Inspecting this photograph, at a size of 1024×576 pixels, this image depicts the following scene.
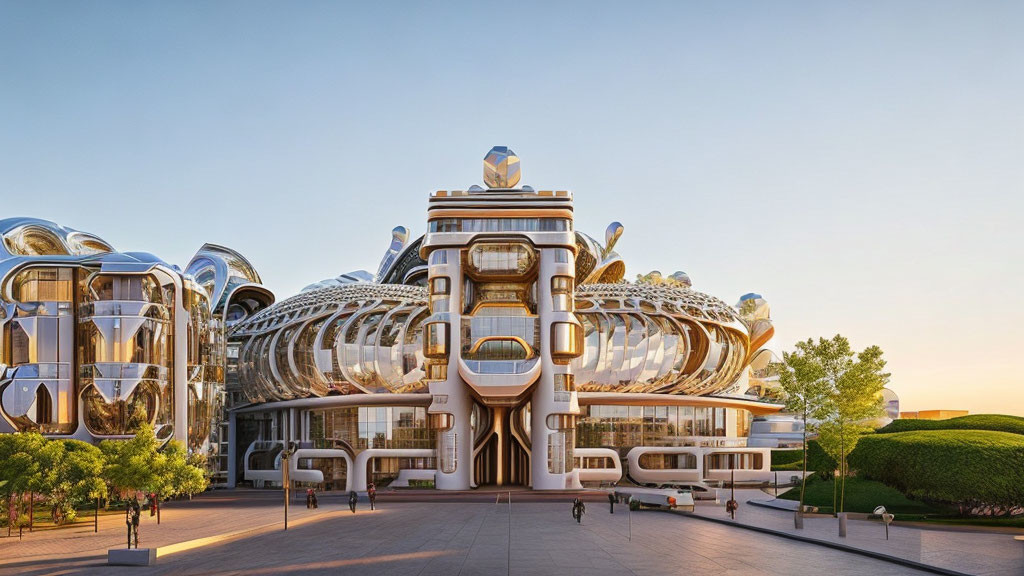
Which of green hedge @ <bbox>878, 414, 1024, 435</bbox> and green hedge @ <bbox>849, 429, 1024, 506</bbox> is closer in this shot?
green hedge @ <bbox>849, 429, 1024, 506</bbox>

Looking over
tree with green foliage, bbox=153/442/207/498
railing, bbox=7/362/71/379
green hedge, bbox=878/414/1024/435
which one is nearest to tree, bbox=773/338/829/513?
green hedge, bbox=878/414/1024/435

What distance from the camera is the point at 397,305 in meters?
67.1

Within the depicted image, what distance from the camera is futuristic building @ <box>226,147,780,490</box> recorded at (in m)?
58.2

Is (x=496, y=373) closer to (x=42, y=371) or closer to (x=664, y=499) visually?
(x=664, y=499)

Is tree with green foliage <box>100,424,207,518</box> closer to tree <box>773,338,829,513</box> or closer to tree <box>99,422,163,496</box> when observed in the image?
tree <box>99,422,163,496</box>

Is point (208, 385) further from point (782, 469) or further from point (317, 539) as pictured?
point (782, 469)

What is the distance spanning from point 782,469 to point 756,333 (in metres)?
12.6

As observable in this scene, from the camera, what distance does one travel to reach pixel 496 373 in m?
56.2

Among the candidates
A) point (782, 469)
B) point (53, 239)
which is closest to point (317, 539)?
point (53, 239)

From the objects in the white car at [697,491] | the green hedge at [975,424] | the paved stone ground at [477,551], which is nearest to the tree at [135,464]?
the paved stone ground at [477,551]

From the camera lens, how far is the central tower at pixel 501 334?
57375mm

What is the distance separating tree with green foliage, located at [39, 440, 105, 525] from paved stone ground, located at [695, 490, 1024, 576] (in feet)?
85.4

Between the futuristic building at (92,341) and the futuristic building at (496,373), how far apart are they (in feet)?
41.6

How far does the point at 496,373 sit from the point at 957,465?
1046 inches
